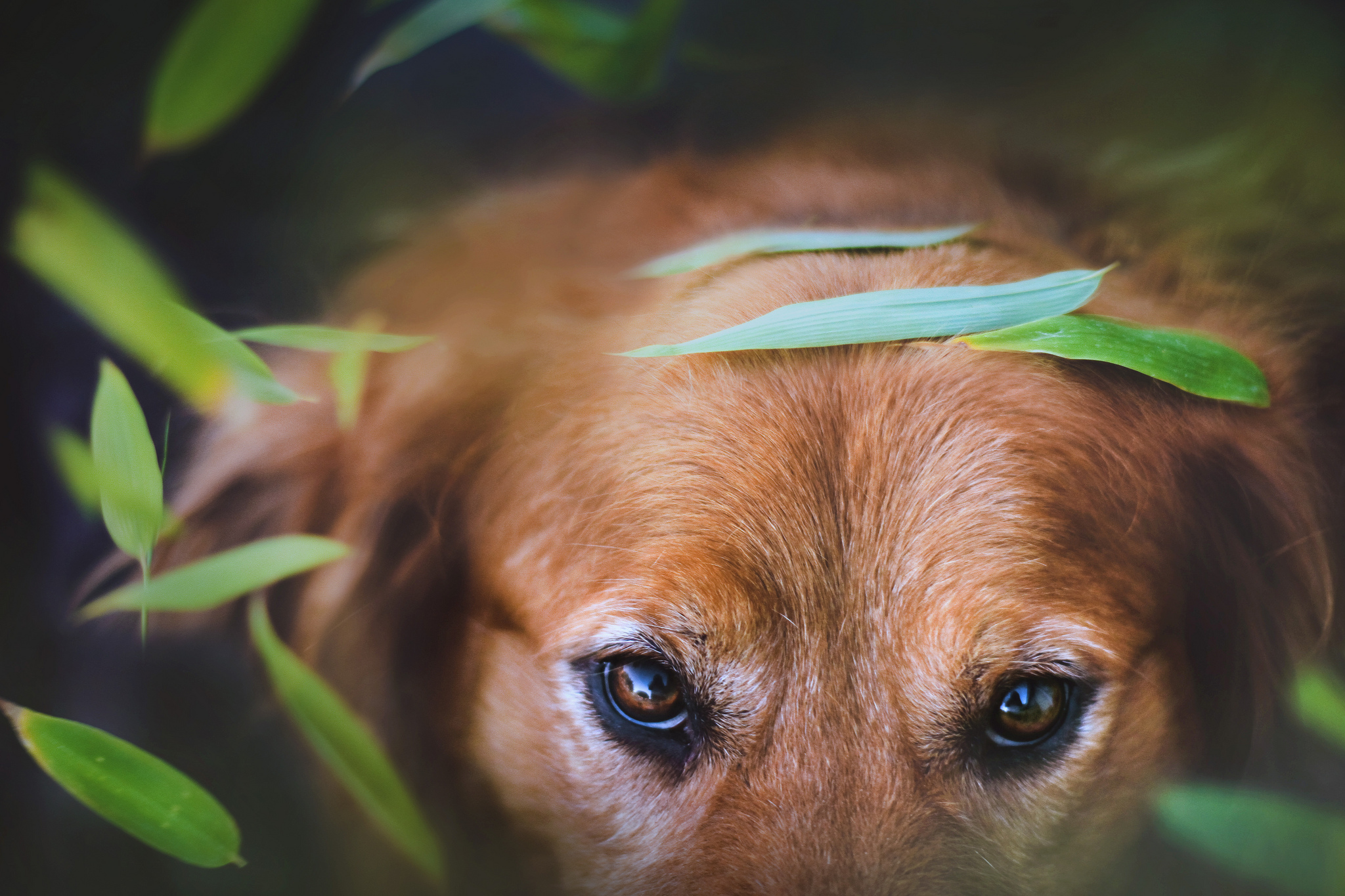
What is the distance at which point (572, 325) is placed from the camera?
3.71 feet

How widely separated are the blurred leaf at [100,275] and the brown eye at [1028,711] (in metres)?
1.00

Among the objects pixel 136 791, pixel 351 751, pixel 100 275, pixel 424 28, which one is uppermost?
pixel 424 28

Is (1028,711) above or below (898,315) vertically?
below

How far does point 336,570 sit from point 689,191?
69 cm

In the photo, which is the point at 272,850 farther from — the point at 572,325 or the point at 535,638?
the point at 572,325

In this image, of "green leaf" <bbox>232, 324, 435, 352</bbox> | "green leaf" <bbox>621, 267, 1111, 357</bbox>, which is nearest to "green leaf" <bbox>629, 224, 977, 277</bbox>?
"green leaf" <bbox>621, 267, 1111, 357</bbox>

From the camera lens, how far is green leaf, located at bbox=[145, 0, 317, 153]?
3.03 ft

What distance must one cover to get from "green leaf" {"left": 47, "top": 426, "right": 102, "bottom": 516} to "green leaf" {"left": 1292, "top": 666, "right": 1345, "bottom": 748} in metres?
1.46

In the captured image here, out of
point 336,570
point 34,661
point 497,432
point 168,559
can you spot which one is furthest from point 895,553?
point 34,661

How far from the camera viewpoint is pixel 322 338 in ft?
3.35

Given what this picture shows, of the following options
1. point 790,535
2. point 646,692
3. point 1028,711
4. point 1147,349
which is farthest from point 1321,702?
point 646,692

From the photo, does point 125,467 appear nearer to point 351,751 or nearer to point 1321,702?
point 351,751

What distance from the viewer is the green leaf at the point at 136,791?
0.92m

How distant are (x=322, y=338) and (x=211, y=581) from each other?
31 centimetres
